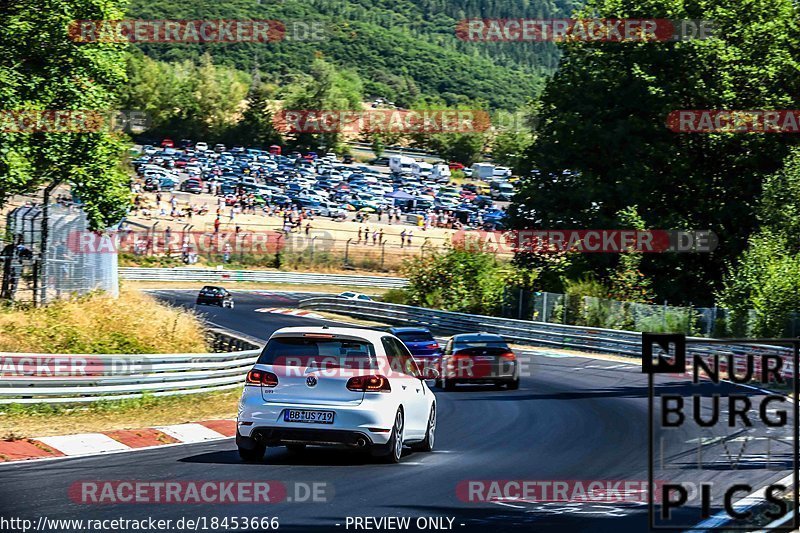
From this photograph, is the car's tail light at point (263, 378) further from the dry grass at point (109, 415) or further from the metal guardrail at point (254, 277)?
the metal guardrail at point (254, 277)

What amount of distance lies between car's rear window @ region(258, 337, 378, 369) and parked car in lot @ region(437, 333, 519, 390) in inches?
536

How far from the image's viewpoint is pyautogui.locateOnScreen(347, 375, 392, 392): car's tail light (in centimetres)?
1250

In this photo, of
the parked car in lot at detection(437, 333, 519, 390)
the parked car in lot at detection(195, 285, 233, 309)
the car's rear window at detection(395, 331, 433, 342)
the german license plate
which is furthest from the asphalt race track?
the parked car in lot at detection(195, 285, 233, 309)

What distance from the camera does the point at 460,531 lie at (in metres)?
9.02

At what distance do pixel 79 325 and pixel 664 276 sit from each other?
30.6 m

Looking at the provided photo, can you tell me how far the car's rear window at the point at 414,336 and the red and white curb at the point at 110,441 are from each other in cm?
1346

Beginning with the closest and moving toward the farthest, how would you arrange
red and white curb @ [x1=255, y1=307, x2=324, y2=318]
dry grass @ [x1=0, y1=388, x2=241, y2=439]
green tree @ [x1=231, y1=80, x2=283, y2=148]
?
1. dry grass @ [x1=0, y1=388, x2=241, y2=439]
2. red and white curb @ [x1=255, y1=307, x2=324, y2=318]
3. green tree @ [x1=231, y1=80, x2=283, y2=148]

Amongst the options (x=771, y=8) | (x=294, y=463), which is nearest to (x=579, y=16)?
(x=771, y=8)

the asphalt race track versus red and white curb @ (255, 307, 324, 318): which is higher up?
the asphalt race track

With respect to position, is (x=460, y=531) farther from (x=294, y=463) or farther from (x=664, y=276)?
(x=664, y=276)

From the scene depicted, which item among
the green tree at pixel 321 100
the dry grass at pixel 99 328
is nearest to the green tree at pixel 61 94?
the dry grass at pixel 99 328

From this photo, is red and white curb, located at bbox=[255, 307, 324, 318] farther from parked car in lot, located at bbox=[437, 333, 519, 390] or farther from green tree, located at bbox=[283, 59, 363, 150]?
green tree, located at bbox=[283, 59, 363, 150]

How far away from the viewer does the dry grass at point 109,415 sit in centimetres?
1603

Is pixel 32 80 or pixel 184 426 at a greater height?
pixel 32 80
